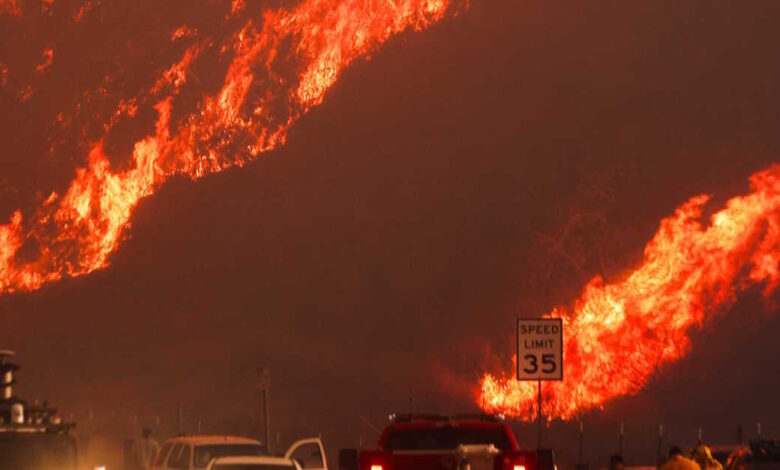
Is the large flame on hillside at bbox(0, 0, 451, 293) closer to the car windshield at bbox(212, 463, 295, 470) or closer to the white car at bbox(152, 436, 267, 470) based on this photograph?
the white car at bbox(152, 436, 267, 470)

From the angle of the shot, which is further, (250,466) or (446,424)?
(250,466)

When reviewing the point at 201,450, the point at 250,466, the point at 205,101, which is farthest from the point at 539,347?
the point at 205,101

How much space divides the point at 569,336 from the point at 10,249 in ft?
54.5

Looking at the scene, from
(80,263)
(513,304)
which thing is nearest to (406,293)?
(513,304)

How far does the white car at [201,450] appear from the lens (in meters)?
25.7

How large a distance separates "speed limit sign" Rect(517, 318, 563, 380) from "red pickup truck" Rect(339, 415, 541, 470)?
3273 millimetres

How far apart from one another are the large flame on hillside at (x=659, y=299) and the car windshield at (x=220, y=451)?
1697cm

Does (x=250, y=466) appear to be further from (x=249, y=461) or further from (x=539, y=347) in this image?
(x=539, y=347)

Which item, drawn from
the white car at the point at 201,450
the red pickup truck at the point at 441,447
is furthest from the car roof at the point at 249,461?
the white car at the point at 201,450

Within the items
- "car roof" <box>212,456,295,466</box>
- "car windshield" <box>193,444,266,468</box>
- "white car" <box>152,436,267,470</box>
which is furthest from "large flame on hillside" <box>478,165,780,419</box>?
"car roof" <box>212,456,295,466</box>

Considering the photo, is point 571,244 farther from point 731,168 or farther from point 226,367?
point 226,367

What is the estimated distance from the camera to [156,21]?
47.3 metres

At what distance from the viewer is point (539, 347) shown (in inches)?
955

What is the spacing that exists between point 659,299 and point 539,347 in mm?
19677
